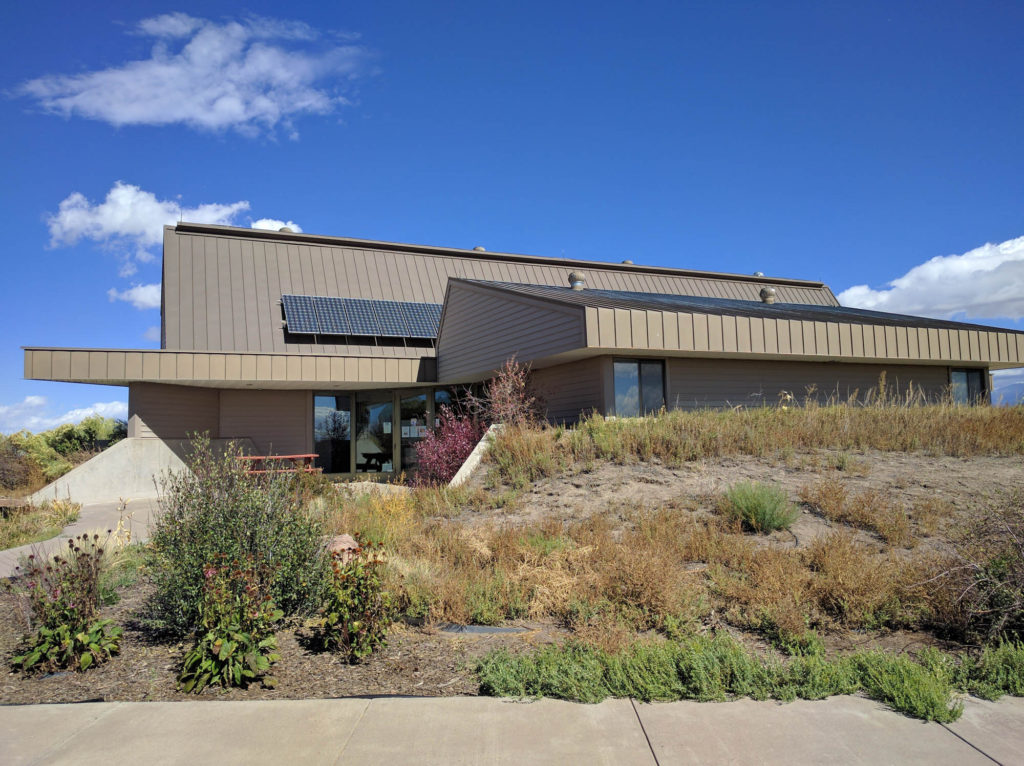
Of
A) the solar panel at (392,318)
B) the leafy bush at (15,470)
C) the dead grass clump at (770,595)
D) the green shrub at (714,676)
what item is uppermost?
the solar panel at (392,318)

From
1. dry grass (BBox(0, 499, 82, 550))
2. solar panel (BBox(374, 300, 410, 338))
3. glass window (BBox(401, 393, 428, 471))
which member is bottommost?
dry grass (BBox(0, 499, 82, 550))

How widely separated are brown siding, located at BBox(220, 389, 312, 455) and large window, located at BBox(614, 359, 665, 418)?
32.8ft

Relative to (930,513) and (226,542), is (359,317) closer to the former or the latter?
(226,542)

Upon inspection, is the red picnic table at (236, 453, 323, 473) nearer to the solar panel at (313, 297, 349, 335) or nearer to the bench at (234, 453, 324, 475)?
the bench at (234, 453, 324, 475)

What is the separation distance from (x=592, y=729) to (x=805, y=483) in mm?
6778

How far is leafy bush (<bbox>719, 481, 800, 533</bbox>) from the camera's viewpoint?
26.2ft

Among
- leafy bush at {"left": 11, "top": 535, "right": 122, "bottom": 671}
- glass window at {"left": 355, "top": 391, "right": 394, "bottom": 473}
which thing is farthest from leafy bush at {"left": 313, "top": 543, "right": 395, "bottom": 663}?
glass window at {"left": 355, "top": 391, "right": 394, "bottom": 473}

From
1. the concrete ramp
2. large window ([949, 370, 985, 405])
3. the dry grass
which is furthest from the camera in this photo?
large window ([949, 370, 985, 405])

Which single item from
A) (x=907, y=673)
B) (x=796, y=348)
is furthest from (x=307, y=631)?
(x=796, y=348)

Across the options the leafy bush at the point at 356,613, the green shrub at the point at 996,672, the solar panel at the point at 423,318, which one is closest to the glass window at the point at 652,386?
the solar panel at the point at 423,318

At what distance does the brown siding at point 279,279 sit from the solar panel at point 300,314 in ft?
1.29

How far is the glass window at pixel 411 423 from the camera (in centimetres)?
2041

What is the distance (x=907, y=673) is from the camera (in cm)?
454

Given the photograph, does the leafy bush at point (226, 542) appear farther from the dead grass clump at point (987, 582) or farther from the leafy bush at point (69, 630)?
the dead grass clump at point (987, 582)
